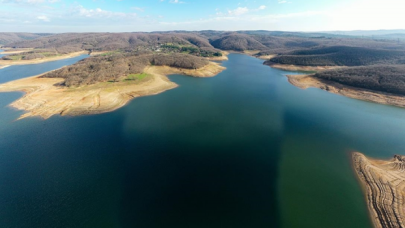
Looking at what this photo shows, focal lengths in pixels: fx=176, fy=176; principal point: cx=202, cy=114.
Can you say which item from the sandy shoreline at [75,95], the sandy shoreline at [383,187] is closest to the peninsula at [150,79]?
the sandy shoreline at [75,95]

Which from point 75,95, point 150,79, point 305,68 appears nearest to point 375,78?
point 305,68

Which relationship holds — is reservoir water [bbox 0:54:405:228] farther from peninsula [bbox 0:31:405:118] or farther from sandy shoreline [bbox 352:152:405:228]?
peninsula [bbox 0:31:405:118]

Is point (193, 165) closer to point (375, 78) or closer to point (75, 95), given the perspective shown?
point (75, 95)

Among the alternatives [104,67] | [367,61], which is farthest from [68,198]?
[367,61]

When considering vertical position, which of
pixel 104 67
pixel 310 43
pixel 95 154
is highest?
pixel 310 43

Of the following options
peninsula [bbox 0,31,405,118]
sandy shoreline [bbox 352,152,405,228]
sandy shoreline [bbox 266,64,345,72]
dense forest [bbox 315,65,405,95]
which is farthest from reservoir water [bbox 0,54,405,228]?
sandy shoreline [bbox 266,64,345,72]

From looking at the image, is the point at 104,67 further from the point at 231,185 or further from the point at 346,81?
the point at 346,81
